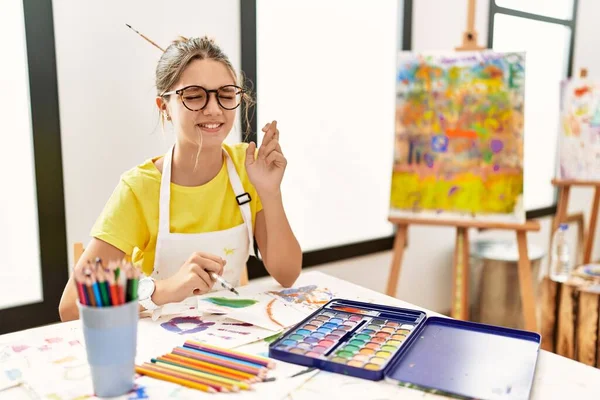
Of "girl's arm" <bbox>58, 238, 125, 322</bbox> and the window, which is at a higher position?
the window

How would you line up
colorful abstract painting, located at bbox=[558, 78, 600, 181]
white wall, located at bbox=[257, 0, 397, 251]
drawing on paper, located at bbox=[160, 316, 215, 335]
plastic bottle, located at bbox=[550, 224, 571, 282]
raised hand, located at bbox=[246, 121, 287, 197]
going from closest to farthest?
1. drawing on paper, located at bbox=[160, 316, 215, 335]
2. raised hand, located at bbox=[246, 121, 287, 197]
3. white wall, located at bbox=[257, 0, 397, 251]
4. plastic bottle, located at bbox=[550, 224, 571, 282]
5. colorful abstract painting, located at bbox=[558, 78, 600, 181]

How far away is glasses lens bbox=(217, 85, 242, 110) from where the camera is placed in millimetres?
1336

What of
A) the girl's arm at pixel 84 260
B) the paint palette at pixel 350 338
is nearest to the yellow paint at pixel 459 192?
the paint palette at pixel 350 338

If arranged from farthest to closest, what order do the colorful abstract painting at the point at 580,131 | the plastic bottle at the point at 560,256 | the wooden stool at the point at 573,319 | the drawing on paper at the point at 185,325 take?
the colorful abstract painting at the point at 580,131
the plastic bottle at the point at 560,256
the wooden stool at the point at 573,319
the drawing on paper at the point at 185,325

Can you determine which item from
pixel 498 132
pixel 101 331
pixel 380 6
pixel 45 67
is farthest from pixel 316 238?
pixel 101 331

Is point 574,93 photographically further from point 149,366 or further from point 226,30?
point 149,366

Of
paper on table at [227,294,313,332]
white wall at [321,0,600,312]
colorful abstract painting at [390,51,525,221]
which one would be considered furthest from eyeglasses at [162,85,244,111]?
white wall at [321,0,600,312]

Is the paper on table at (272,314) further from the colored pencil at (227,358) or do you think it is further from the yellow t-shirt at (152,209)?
the yellow t-shirt at (152,209)

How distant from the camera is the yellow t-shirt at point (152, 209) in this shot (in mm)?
1304

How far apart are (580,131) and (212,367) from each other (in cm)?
280

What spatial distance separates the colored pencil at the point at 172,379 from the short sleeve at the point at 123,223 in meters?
0.48

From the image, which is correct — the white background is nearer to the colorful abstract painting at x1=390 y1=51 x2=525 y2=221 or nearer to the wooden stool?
the colorful abstract painting at x1=390 y1=51 x2=525 y2=221

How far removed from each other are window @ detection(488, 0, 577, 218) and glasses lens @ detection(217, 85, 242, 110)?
2.62 metres

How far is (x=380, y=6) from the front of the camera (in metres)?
2.71
